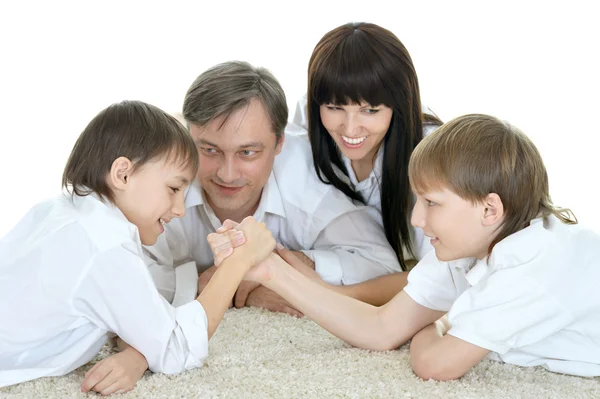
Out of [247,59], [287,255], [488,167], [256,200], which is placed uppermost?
[488,167]

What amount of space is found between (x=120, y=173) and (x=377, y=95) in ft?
2.84

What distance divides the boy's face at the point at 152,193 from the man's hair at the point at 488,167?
0.55 metres

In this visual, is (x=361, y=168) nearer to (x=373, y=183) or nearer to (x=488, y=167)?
(x=373, y=183)

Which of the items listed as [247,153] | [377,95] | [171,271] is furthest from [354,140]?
[171,271]

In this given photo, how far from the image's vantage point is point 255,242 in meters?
2.16

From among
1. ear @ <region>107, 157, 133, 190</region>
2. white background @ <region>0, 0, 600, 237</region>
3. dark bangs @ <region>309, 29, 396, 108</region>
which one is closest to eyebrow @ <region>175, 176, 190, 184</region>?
ear @ <region>107, 157, 133, 190</region>

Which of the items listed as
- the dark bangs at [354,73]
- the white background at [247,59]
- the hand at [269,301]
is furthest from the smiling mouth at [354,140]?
the white background at [247,59]

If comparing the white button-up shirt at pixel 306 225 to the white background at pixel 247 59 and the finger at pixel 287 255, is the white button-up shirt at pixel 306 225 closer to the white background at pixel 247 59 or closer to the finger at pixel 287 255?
the finger at pixel 287 255

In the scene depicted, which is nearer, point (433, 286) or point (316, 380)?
point (316, 380)

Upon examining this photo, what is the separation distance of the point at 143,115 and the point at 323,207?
2.79ft

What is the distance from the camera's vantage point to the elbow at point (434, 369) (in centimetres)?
190

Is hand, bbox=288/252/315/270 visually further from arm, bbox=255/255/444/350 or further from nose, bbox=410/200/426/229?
nose, bbox=410/200/426/229

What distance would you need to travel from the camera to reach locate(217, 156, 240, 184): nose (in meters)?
2.47

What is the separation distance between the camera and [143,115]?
6.54ft
